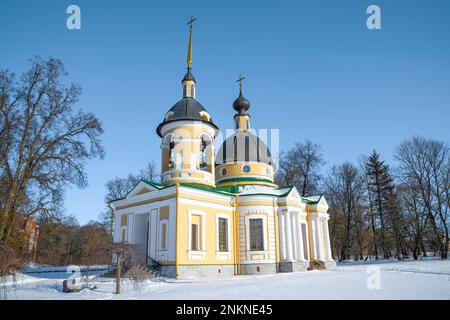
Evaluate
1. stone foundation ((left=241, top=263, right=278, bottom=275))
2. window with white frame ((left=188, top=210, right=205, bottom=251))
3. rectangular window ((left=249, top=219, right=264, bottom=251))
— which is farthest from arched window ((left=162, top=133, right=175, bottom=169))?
stone foundation ((left=241, top=263, right=278, bottom=275))

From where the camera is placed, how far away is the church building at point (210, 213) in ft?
58.4

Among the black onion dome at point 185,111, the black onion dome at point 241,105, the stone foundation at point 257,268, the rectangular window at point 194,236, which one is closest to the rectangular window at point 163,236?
the rectangular window at point 194,236

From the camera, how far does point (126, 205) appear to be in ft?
68.1

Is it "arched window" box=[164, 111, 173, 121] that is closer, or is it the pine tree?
"arched window" box=[164, 111, 173, 121]

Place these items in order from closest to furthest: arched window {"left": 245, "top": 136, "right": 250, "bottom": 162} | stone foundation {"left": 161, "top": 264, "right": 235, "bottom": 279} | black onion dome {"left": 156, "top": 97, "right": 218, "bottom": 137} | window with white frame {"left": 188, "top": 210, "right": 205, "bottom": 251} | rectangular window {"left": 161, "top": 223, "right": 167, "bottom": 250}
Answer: stone foundation {"left": 161, "top": 264, "right": 235, "bottom": 279}
rectangular window {"left": 161, "top": 223, "right": 167, "bottom": 250}
window with white frame {"left": 188, "top": 210, "right": 205, "bottom": 251}
black onion dome {"left": 156, "top": 97, "right": 218, "bottom": 137}
arched window {"left": 245, "top": 136, "right": 250, "bottom": 162}

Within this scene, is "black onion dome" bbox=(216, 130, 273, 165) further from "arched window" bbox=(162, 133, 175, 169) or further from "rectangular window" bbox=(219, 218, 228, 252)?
"rectangular window" bbox=(219, 218, 228, 252)

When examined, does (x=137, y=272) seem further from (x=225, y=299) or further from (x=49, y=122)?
(x=49, y=122)

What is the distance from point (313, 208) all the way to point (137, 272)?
17099 mm

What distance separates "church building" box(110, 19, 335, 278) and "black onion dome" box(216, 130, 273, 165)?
0.33 ft

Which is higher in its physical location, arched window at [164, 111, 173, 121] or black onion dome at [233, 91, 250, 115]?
black onion dome at [233, 91, 250, 115]

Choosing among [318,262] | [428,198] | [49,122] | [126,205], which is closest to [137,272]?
[126,205]

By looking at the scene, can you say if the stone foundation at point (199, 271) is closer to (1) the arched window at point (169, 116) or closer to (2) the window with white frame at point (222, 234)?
(2) the window with white frame at point (222, 234)

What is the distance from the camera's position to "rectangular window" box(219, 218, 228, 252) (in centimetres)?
1998

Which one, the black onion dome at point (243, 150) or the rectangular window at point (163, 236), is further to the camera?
the black onion dome at point (243, 150)
